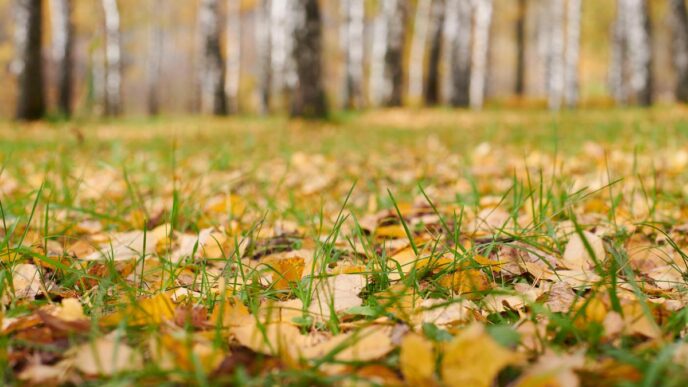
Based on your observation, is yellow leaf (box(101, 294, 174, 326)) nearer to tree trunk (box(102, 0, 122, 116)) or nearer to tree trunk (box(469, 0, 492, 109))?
tree trunk (box(469, 0, 492, 109))

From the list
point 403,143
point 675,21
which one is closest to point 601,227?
point 403,143

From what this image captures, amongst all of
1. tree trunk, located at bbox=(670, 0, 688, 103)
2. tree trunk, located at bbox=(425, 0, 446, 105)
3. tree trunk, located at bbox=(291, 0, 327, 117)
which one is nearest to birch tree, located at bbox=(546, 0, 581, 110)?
tree trunk, located at bbox=(670, 0, 688, 103)

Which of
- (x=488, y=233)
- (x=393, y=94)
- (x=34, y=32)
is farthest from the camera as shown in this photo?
(x=393, y=94)

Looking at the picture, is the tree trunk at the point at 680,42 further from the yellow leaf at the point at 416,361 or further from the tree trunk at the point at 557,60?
the yellow leaf at the point at 416,361

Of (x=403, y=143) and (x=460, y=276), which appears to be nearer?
(x=460, y=276)

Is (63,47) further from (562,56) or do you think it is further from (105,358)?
(105,358)

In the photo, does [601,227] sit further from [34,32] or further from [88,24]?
[88,24]
